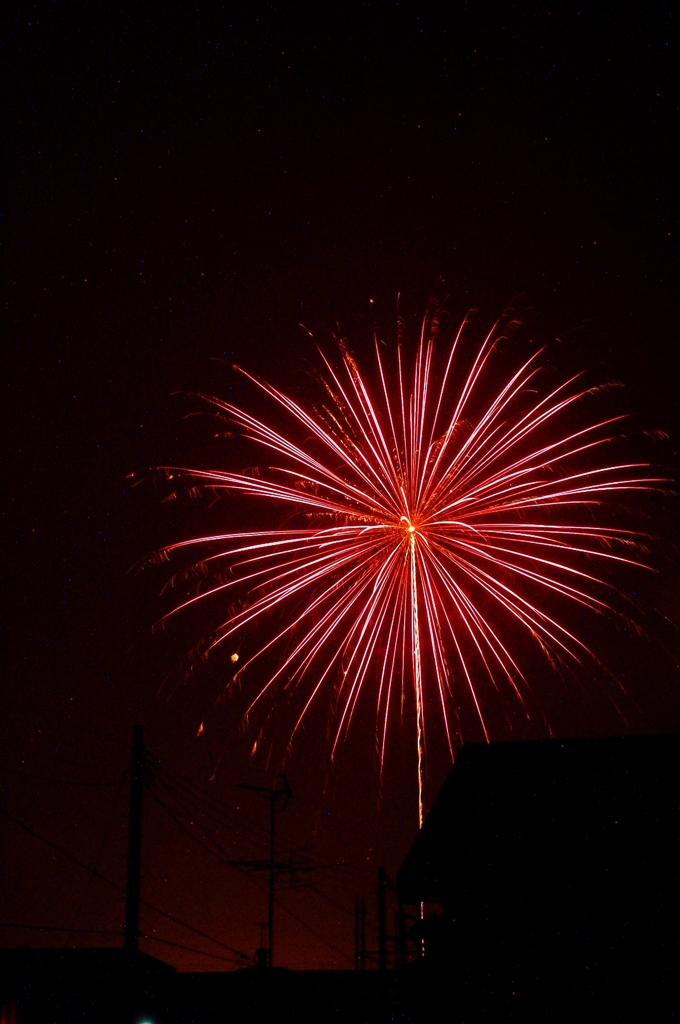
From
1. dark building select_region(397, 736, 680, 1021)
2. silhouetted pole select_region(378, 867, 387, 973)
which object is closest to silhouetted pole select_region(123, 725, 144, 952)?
dark building select_region(397, 736, 680, 1021)

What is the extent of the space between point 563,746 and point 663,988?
2.78 metres

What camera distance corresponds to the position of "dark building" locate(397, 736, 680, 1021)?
1128cm

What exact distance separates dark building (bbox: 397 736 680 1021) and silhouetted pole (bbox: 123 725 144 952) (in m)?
7.41

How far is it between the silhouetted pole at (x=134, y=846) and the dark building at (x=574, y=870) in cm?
741

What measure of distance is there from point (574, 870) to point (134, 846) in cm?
1001

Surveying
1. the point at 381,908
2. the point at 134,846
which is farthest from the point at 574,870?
the point at 381,908

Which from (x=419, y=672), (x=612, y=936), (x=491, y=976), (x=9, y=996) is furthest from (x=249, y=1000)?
(x=612, y=936)

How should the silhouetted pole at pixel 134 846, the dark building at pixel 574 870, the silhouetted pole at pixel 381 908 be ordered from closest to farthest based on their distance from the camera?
the dark building at pixel 574 870
the silhouetted pole at pixel 134 846
the silhouetted pole at pixel 381 908

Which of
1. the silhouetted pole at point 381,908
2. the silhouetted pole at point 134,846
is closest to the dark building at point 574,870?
the silhouetted pole at point 134,846

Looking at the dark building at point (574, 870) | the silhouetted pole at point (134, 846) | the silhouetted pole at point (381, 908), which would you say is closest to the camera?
the dark building at point (574, 870)

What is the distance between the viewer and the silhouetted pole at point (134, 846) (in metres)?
18.2

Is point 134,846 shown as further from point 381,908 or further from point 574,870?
point 381,908

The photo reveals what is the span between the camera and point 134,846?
19016 mm

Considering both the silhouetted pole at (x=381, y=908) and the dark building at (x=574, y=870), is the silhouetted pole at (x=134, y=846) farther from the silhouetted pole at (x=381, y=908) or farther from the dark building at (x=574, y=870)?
the silhouetted pole at (x=381, y=908)
